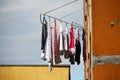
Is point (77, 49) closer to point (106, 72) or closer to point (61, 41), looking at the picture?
point (61, 41)

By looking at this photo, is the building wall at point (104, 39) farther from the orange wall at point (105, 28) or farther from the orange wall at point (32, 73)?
the orange wall at point (32, 73)

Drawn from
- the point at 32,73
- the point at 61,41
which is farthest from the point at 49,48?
the point at 32,73

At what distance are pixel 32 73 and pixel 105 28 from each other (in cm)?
1789

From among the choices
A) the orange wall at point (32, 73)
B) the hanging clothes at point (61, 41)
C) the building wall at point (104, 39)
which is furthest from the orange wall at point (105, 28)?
the orange wall at point (32, 73)

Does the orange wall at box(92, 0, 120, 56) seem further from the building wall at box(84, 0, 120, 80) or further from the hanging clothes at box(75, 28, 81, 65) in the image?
the hanging clothes at box(75, 28, 81, 65)

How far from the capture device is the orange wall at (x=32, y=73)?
28.4m

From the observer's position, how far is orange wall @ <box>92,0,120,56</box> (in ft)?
44.2

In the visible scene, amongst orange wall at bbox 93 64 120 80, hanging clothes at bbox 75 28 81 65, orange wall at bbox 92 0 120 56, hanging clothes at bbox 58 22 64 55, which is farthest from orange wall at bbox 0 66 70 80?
hanging clothes at bbox 58 22 64 55

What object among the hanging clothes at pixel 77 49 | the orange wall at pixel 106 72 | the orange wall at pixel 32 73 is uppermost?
the hanging clothes at pixel 77 49

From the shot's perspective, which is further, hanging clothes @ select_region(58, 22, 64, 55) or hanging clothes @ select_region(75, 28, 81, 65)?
hanging clothes @ select_region(75, 28, 81, 65)

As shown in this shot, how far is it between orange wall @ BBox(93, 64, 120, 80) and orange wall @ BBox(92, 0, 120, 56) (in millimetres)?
586

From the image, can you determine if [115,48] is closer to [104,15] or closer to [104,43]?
[104,43]

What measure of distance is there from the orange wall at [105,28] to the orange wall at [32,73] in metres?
14.5

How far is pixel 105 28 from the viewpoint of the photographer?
13.6 metres
